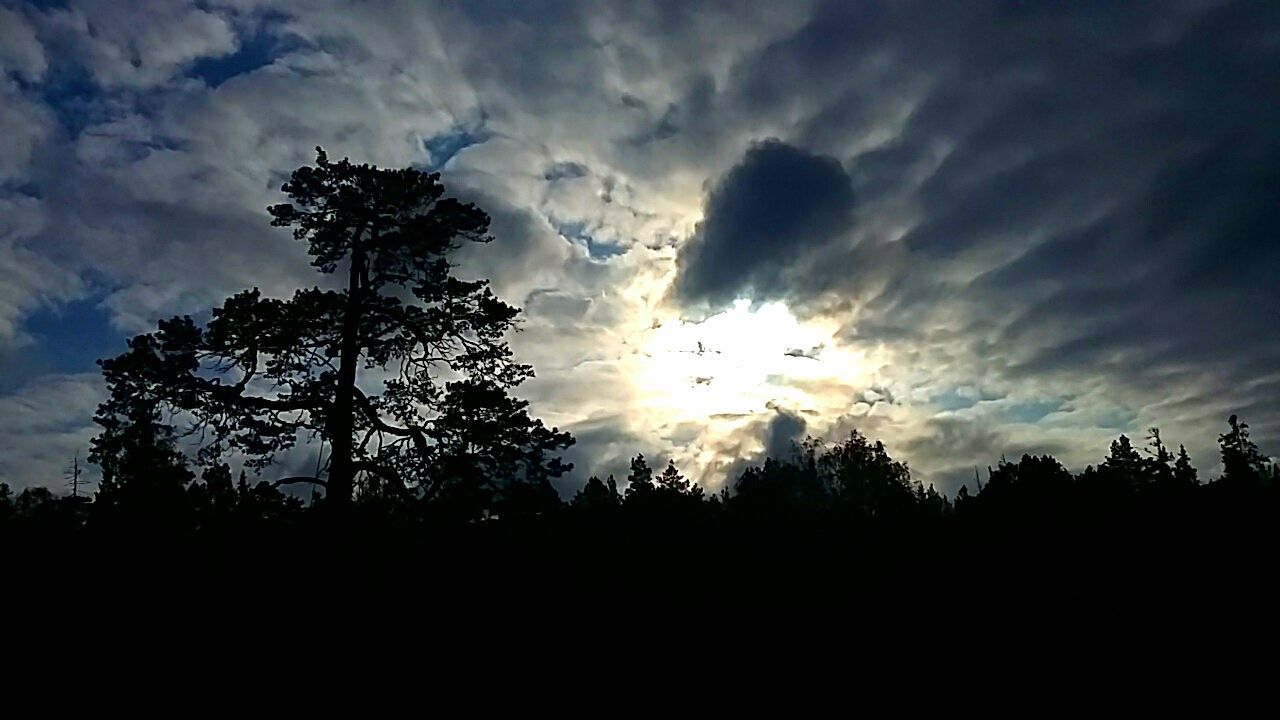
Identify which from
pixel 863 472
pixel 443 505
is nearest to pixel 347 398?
pixel 443 505

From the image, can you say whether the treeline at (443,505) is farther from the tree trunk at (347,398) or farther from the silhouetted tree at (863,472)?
the silhouetted tree at (863,472)

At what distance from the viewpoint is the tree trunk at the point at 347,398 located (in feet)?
70.0

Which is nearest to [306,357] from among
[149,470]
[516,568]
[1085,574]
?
[149,470]

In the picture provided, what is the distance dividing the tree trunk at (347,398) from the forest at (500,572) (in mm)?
63

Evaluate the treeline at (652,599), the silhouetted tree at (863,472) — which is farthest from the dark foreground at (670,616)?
the silhouetted tree at (863,472)

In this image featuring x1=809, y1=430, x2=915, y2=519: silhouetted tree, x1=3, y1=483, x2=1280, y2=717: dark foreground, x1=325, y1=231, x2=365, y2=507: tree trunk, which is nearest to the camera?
x1=3, y1=483, x2=1280, y2=717: dark foreground

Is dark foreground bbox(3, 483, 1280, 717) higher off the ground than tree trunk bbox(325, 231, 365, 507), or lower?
lower

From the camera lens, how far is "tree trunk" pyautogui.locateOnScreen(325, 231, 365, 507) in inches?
840

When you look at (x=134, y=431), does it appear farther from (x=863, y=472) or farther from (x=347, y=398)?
(x=863, y=472)

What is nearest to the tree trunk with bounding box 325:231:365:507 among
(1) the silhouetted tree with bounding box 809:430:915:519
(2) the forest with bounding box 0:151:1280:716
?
(2) the forest with bounding box 0:151:1280:716

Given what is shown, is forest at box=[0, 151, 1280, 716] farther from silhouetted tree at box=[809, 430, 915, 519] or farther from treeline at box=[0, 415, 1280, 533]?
silhouetted tree at box=[809, 430, 915, 519]

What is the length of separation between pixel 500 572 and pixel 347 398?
618cm

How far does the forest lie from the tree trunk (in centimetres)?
6

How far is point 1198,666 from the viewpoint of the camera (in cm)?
1489
